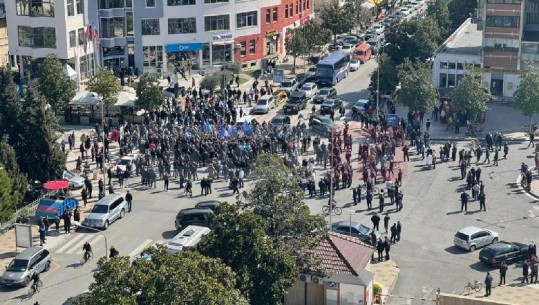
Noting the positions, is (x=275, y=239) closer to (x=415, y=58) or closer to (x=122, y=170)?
(x=122, y=170)

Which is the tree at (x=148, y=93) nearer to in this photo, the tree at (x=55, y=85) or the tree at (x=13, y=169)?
the tree at (x=55, y=85)

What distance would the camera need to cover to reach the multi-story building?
92000 millimetres

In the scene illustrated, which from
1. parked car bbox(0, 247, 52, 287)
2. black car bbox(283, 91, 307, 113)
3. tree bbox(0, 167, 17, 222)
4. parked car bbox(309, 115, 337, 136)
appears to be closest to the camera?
parked car bbox(0, 247, 52, 287)

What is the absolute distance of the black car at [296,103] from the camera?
86.1 meters

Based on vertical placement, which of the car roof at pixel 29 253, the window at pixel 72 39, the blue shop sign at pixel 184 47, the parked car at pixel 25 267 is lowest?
the parked car at pixel 25 267

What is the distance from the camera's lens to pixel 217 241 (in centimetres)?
4359

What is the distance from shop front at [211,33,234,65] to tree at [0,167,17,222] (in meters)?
45.2

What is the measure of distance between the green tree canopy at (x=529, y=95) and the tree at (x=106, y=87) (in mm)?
32512

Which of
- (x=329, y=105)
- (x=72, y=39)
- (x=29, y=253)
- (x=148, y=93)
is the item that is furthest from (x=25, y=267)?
(x=72, y=39)

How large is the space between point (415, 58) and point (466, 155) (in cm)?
2481

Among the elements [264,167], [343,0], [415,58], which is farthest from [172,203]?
[343,0]

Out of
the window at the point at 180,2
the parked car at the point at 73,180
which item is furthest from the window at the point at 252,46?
the parked car at the point at 73,180

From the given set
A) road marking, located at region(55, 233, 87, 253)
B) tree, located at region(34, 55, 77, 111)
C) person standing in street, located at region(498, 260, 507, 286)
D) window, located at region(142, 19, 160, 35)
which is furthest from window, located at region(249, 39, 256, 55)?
person standing in street, located at region(498, 260, 507, 286)

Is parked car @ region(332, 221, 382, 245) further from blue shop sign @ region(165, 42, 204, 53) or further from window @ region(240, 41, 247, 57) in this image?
window @ region(240, 41, 247, 57)
